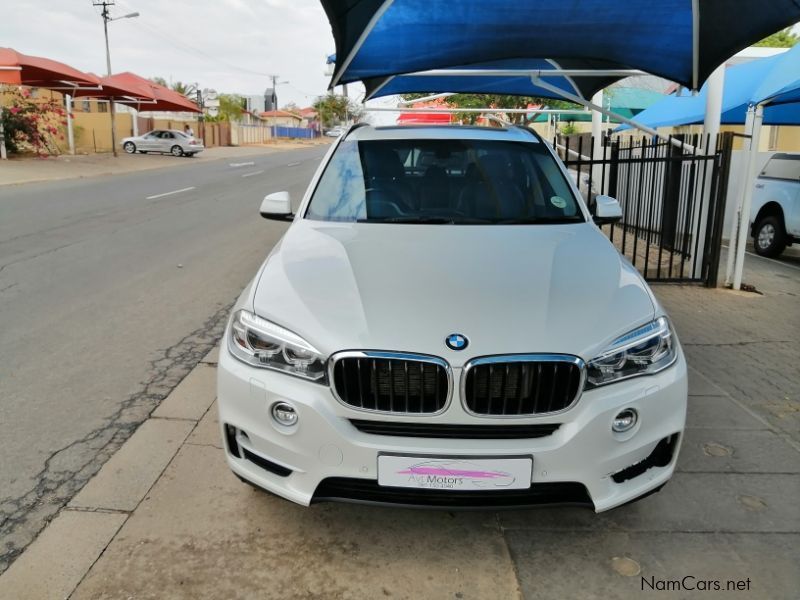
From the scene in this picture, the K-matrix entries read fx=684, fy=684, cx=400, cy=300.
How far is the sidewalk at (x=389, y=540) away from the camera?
2.65 m

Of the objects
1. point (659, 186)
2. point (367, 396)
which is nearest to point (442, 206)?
point (367, 396)

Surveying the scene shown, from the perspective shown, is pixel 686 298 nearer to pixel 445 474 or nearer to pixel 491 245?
pixel 491 245

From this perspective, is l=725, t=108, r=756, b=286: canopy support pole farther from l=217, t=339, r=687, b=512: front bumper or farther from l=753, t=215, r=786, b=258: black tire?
l=217, t=339, r=687, b=512: front bumper

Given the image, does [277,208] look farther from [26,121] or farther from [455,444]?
[26,121]

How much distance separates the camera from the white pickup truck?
10398 millimetres

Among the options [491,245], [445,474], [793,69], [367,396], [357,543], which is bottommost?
[357,543]

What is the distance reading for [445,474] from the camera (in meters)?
2.52

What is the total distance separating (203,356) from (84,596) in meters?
2.78

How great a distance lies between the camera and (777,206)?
10.8 metres

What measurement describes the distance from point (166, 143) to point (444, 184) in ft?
129

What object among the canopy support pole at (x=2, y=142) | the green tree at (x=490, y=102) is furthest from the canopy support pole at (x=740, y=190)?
the canopy support pole at (x=2, y=142)

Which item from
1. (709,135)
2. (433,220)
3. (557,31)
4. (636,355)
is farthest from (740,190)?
(636,355)

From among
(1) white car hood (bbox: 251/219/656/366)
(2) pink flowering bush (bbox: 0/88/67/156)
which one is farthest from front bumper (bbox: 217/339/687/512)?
(2) pink flowering bush (bbox: 0/88/67/156)

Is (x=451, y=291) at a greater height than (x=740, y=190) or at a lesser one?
lesser
